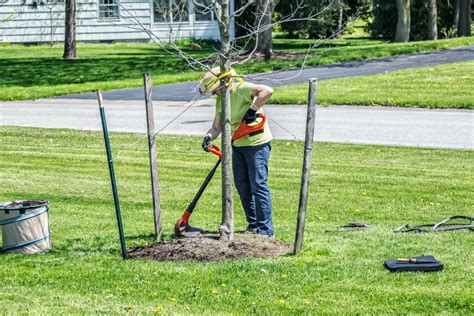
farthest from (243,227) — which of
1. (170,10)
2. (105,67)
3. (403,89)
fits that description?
(105,67)

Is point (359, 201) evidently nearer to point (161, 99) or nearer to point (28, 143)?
point (28, 143)

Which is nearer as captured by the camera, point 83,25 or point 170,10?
point 170,10

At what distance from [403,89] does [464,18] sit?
2063cm

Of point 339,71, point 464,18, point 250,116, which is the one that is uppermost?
point 250,116

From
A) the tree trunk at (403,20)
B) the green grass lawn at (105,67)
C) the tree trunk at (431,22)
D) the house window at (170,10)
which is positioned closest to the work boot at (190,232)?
the house window at (170,10)

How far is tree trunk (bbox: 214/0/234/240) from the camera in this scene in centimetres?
861

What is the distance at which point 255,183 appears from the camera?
31.1 feet

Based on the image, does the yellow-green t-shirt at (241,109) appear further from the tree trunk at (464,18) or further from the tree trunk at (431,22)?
the tree trunk at (464,18)

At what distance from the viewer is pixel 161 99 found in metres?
25.0

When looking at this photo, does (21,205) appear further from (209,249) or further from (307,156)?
(307,156)

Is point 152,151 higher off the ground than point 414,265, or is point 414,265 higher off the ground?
point 152,151

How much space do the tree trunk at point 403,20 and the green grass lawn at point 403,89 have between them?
43.8ft

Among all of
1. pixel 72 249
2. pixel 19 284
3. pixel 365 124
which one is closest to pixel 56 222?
pixel 72 249

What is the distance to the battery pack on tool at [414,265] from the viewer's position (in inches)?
316
